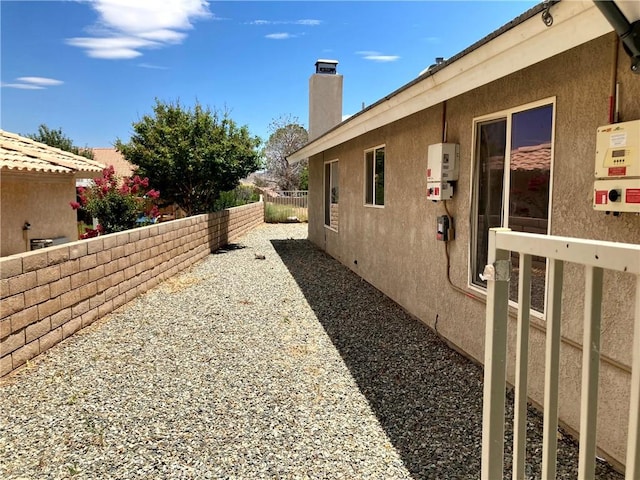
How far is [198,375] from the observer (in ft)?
15.0

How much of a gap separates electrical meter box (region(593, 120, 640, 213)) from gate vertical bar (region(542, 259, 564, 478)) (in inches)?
70.9

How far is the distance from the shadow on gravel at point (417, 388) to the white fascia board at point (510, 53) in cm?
275

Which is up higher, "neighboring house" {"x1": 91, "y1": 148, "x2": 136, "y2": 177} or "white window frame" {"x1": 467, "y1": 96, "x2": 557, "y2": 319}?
"neighboring house" {"x1": 91, "y1": 148, "x2": 136, "y2": 177}

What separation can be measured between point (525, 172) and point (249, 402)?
3209mm

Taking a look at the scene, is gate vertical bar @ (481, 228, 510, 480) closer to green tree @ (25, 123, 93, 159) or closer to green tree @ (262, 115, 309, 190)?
green tree @ (262, 115, 309, 190)

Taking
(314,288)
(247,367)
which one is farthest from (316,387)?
(314,288)

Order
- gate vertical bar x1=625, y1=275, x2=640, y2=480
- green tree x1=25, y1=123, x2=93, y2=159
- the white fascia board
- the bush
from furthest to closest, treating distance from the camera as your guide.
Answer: green tree x1=25, y1=123, x2=93, y2=159, the bush, the white fascia board, gate vertical bar x1=625, y1=275, x2=640, y2=480

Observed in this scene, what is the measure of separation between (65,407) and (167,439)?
1.12m

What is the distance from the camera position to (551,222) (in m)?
3.66

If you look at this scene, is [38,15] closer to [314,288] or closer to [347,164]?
[347,164]

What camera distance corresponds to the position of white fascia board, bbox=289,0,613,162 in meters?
2.61

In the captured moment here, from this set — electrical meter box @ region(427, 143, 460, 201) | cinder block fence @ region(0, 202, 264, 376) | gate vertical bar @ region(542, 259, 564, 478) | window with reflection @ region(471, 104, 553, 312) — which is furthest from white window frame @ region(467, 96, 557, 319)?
cinder block fence @ region(0, 202, 264, 376)

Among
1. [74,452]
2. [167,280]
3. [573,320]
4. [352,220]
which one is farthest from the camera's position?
[352,220]

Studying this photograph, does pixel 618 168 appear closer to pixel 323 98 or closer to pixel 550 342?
pixel 550 342
